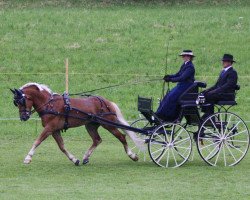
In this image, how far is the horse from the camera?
13.2m

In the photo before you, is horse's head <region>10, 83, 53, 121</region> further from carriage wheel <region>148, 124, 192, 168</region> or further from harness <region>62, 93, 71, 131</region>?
carriage wheel <region>148, 124, 192, 168</region>

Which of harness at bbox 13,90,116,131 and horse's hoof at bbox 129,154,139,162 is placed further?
horse's hoof at bbox 129,154,139,162

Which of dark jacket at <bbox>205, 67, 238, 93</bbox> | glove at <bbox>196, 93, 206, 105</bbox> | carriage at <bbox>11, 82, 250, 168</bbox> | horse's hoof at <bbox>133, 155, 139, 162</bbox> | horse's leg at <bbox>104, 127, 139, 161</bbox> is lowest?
horse's hoof at <bbox>133, 155, 139, 162</bbox>

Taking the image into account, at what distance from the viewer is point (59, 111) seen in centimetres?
1343

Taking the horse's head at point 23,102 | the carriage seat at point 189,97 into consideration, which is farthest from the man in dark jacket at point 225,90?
the horse's head at point 23,102

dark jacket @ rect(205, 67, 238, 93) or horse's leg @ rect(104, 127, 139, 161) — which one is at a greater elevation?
dark jacket @ rect(205, 67, 238, 93)

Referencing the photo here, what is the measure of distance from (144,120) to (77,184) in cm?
342

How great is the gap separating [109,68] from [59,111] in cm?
1152

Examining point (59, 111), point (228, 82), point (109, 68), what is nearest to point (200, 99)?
point (228, 82)

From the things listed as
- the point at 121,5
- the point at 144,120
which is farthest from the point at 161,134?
the point at 121,5

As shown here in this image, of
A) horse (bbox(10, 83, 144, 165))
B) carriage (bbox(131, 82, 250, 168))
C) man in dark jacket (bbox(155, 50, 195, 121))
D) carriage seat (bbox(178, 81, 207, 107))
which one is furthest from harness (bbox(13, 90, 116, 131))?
carriage seat (bbox(178, 81, 207, 107))

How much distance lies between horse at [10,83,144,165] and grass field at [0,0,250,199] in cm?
44

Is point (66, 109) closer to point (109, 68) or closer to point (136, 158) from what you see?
point (136, 158)

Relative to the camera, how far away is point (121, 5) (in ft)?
117
